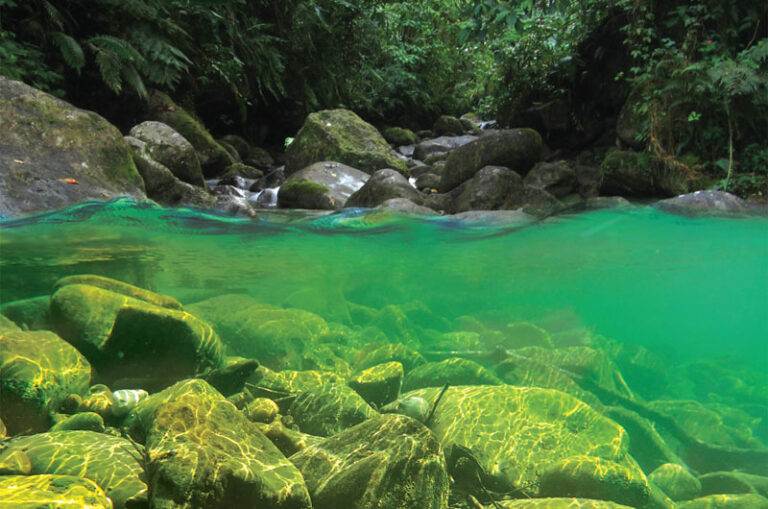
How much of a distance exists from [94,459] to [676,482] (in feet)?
8.84

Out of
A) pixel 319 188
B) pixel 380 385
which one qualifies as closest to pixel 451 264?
pixel 380 385

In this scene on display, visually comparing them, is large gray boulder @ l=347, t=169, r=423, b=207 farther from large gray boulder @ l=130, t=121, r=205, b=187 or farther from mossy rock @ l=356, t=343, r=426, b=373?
mossy rock @ l=356, t=343, r=426, b=373

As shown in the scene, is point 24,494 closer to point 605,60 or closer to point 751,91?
point 751,91

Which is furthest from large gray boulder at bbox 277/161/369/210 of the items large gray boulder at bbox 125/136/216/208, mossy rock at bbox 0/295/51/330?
mossy rock at bbox 0/295/51/330

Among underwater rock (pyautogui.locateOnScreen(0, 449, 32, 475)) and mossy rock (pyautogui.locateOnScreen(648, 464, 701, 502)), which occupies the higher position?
underwater rock (pyautogui.locateOnScreen(0, 449, 32, 475))

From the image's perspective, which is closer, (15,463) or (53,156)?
(15,463)

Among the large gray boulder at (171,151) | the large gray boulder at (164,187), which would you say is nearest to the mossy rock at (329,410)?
the large gray boulder at (164,187)

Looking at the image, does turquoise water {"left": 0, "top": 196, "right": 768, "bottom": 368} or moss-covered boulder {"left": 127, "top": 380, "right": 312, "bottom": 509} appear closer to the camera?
moss-covered boulder {"left": 127, "top": 380, "right": 312, "bottom": 509}

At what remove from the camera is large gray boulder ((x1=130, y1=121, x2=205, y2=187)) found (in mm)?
11742

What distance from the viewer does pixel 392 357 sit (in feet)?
13.3

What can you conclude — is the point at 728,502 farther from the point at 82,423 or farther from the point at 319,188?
the point at 319,188

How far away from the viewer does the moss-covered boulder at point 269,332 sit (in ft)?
13.7

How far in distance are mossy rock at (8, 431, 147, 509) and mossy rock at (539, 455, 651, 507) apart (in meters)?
1.72

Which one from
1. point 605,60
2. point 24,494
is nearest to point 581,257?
point 24,494
